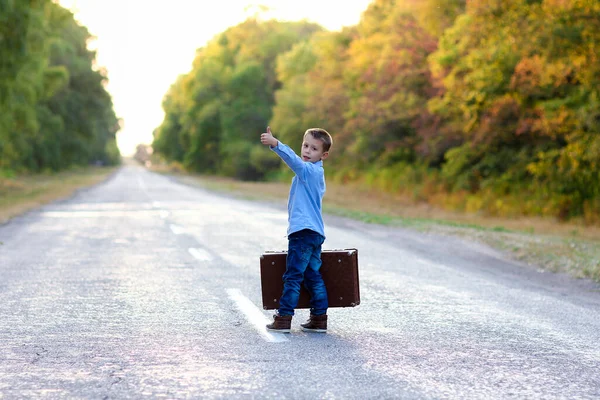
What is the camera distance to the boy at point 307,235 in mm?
5875

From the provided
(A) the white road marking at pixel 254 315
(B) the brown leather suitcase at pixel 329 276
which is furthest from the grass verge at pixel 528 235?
(B) the brown leather suitcase at pixel 329 276

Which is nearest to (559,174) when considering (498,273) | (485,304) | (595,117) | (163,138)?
(595,117)

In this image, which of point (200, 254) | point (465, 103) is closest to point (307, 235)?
point (200, 254)

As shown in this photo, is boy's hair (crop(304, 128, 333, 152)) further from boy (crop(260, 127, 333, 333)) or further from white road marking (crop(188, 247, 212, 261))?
white road marking (crop(188, 247, 212, 261))

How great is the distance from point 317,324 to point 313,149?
4.58 feet

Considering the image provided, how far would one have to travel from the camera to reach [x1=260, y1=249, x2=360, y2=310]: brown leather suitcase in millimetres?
6184

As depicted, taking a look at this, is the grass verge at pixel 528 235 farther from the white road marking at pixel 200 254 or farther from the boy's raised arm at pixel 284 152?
the boy's raised arm at pixel 284 152

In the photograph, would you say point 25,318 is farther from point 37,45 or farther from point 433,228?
point 37,45

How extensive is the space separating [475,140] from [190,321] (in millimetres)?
20637

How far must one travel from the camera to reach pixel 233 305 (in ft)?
23.9

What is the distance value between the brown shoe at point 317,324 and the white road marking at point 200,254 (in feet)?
17.1

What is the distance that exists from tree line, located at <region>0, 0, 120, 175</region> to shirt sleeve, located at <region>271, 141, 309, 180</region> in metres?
22.2

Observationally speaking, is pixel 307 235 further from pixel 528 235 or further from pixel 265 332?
pixel 528 235

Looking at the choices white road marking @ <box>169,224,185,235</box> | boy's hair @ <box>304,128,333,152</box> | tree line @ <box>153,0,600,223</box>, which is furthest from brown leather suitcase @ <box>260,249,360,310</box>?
tree line @ <box>153,0,600,223</box>
